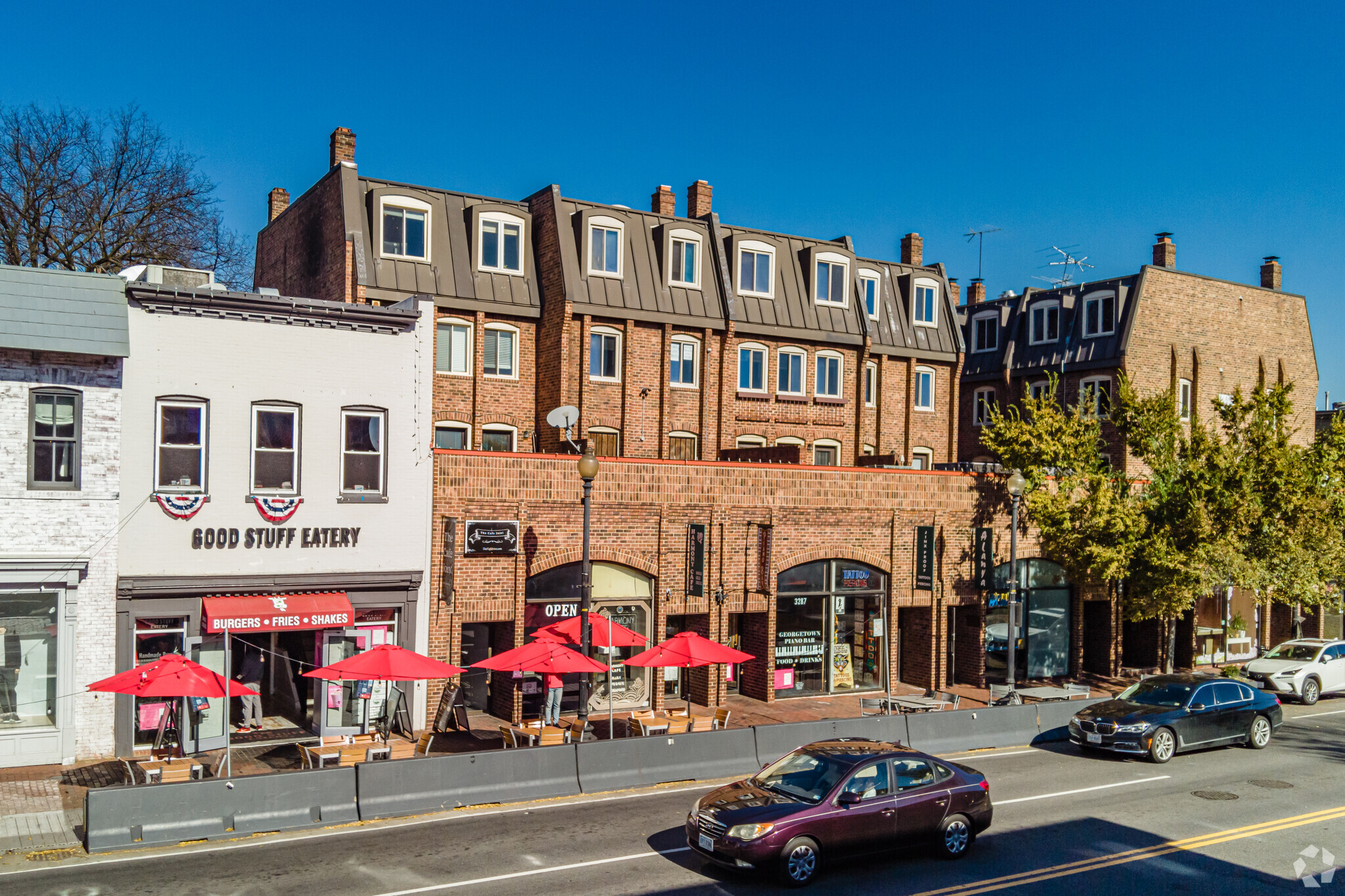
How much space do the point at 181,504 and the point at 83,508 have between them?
1568mm

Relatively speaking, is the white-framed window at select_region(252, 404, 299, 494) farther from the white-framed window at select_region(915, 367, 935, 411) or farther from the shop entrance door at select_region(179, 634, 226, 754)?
the white-framed window at select_region(915, 367, 935, 411)

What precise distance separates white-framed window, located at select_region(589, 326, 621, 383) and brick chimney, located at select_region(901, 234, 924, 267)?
1474cm

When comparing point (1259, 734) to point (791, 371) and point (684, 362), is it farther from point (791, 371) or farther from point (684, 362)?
point (684, 362)

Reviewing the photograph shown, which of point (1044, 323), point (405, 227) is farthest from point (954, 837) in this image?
point (1044, 323)

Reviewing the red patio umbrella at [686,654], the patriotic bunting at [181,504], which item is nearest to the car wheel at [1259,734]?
the red patio umbrella at [686,654]

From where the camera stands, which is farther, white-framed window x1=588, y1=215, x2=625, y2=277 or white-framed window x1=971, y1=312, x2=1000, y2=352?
white-framed window x1=971, y1=312, x2=1000, y2=352

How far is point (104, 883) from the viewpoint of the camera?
12.8 metres

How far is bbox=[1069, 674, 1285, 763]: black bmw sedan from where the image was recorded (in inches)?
837

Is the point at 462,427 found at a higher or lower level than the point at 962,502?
higher

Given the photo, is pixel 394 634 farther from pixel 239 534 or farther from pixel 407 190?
pixel 407 190

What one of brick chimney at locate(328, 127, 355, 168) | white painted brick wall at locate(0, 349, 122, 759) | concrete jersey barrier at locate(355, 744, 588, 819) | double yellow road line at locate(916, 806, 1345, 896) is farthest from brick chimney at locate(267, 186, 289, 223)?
double yellow road line at locate(916, 806, 1345, 896)

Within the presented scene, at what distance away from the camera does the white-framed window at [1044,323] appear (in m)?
42.0

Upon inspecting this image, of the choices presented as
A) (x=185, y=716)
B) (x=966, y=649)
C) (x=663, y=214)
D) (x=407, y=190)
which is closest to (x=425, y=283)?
(x=407, y=190)

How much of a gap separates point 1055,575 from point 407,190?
21.0 meters
